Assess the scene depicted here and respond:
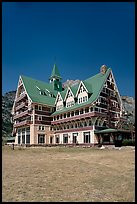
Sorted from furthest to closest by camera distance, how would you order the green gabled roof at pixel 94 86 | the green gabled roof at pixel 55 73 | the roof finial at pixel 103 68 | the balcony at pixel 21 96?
1. the green gabled roof at pixel 55 73
2. the balcony at pixel 21 96
3. the roof finial at pixel 103 68
4. the green gabled roof at pixel 94 86

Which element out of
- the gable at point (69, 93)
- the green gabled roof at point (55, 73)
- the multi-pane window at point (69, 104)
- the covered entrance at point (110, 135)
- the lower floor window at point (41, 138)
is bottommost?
the lower floor window at point (41, 138)

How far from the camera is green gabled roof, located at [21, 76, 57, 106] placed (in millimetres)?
60469

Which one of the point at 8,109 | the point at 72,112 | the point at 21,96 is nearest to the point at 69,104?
the point at 72,112

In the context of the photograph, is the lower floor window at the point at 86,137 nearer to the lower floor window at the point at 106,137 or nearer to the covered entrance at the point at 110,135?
the covered entrance at the point at 110,135

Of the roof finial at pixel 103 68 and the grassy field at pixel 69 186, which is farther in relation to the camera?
the roof finial at pixel 103 68

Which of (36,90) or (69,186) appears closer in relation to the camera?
(69,186)

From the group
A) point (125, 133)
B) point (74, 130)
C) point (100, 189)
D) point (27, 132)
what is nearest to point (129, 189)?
point (100, 189)

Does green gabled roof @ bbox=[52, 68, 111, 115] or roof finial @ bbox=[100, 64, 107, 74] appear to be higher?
roof finial @ bbox=[100, 64, 107, 74]

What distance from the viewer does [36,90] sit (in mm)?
64188

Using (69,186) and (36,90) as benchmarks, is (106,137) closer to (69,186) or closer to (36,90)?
(36,90)

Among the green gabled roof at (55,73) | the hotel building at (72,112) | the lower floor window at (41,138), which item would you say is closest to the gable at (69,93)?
the hotel building at (72,112)

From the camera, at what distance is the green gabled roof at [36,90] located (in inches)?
2381

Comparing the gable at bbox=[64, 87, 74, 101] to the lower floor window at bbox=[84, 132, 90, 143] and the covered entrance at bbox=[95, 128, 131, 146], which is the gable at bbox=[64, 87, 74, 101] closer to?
the lower floor window at bbox=[84, 132, 90, 143]

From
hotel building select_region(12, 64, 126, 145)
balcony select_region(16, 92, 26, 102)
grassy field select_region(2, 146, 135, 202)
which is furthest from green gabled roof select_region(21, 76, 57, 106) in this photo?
grassy field select_region(2, 146, 135, 202)
